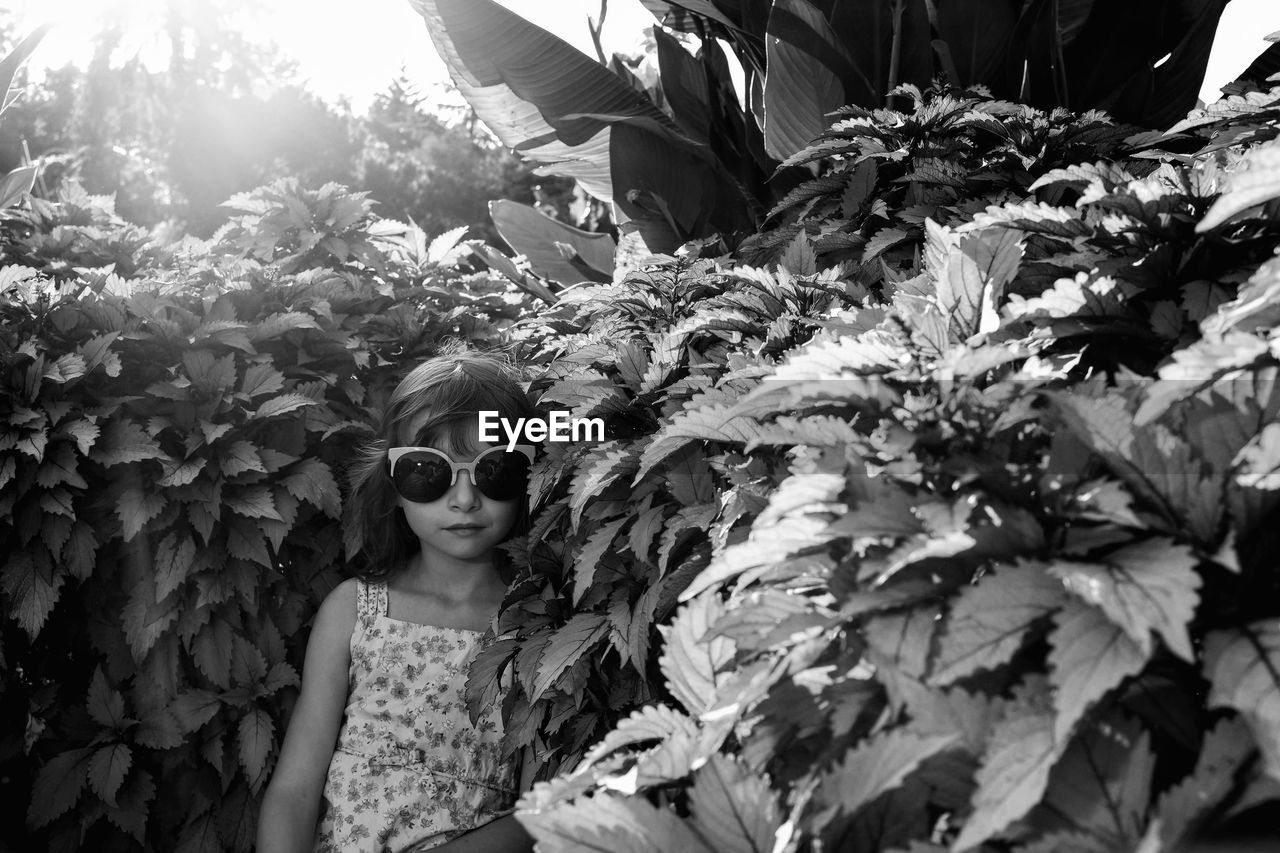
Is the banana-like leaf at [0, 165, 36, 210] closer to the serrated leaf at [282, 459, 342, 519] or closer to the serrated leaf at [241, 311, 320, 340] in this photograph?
the serrated leaf at [241, 311, 320, 340]

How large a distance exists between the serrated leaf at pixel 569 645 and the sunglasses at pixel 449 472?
1.98 feet

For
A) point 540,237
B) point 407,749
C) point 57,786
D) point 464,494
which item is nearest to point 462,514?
point 464,494

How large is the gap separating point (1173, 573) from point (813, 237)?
62.4 inches

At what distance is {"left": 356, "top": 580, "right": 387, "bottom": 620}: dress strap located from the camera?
2504mm

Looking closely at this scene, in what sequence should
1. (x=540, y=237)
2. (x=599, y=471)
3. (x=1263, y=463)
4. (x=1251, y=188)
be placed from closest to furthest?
(x=1263, y=463) < (x=1251, y=188) < (x=599, y=471) < (x=540, y=237)

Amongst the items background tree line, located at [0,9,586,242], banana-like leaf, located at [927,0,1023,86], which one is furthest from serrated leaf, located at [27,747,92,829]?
background tree line, located at [0,9,586,242]

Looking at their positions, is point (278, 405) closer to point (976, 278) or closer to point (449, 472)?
point (449, 472)

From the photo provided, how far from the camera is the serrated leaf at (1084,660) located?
0.63 metres

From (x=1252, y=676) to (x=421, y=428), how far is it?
2.05 m

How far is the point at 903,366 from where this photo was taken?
1.00m

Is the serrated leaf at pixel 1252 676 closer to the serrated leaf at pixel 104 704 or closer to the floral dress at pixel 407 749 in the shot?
the floral dress at pixel 407 749

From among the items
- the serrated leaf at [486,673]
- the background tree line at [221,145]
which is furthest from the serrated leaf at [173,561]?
the background tree line at [221,145]

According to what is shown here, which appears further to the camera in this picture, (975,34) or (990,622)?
(975,34)

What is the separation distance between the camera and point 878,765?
70 cm
